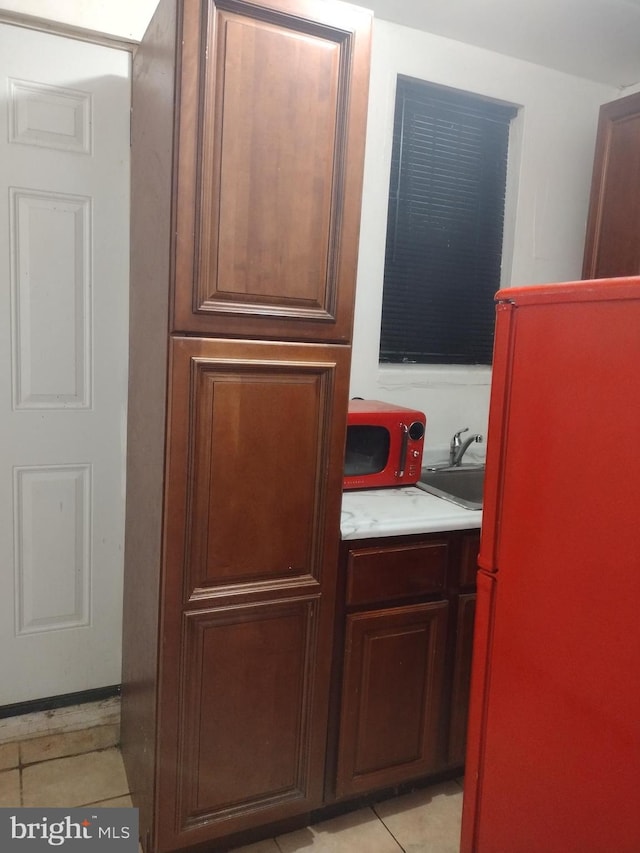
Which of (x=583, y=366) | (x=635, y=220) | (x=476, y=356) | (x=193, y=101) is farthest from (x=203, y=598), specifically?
(x=635, y=220)

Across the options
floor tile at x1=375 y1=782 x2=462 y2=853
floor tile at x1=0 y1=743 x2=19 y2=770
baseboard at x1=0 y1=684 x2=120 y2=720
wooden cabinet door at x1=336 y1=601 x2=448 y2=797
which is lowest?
floor tile at x1=375 y1=782 x2=462 y2=853

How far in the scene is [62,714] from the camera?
207 centimetres

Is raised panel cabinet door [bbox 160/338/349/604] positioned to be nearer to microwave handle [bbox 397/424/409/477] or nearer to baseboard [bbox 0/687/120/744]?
microwave handle [bbox 397/424/409/477]

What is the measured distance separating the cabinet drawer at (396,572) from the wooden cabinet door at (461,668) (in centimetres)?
11

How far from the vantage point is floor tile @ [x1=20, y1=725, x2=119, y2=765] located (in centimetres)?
195

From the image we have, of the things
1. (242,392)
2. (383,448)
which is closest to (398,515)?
(383,448)

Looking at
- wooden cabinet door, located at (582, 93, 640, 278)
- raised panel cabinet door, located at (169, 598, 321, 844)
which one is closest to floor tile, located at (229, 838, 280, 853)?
raised panel cabinet door, located at (169, 598, 321, 844)

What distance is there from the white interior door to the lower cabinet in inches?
34.5

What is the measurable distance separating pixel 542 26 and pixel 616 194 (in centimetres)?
63

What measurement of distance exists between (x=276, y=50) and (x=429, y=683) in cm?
164

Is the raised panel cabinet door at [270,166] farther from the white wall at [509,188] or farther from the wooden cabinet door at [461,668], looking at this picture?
the wooden cabinet door at [461,668]

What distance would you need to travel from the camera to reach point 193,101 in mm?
1298

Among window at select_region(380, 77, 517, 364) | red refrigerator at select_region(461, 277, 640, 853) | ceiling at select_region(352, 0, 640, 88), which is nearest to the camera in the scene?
red refrigerator at select_region(461, 277, 640, 853)

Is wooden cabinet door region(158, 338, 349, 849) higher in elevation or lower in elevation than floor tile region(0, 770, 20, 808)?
higher
